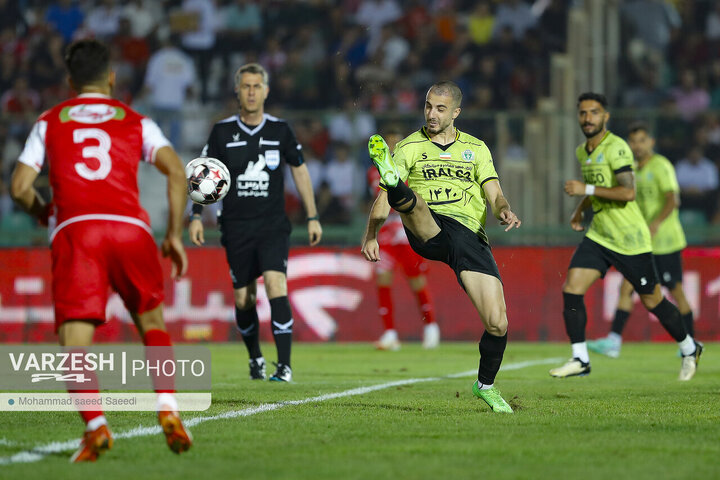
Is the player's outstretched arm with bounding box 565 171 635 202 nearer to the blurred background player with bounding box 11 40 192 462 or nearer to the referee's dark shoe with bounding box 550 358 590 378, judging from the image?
the referee's dark shoe with bounding box 550 358 590 378

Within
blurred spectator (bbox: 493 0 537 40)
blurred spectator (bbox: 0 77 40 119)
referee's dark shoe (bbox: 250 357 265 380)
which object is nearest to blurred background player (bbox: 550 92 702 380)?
referee's dark shoe (bbox: 250 357 265 380)

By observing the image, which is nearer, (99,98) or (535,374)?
(99,98)

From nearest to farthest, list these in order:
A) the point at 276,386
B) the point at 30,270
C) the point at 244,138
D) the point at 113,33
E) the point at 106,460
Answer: the point at 106,460
the point at 276,386
the point at 244,138
the point at 30,270
the point at 113,33

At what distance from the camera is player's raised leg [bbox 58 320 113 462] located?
17.0 ft

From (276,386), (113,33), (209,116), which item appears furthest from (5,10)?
(276,386)

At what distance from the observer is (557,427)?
6.48 metres

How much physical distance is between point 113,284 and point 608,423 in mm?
3025

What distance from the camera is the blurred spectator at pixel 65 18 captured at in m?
20.0

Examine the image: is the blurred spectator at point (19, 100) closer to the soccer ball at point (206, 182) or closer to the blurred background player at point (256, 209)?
the blurred background player at point (256, 209)

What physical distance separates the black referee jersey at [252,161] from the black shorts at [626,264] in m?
2.78

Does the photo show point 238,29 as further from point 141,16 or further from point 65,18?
point 65,18

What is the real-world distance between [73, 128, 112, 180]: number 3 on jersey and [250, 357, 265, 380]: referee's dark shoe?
15.1 feet

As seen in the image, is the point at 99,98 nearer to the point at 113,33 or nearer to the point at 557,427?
the point at 557,427

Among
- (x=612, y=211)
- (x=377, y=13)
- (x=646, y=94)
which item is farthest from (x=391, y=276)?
(x=377, y=13)
